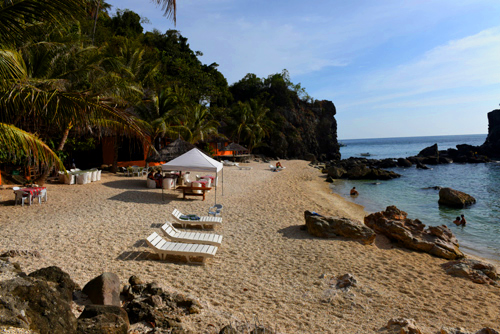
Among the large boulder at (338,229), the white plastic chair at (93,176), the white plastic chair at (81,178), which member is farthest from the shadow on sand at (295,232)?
the white plastic chair at (93,176)

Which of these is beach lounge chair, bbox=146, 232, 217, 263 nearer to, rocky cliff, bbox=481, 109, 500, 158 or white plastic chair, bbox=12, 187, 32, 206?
white plastic chair, bbox=12, 187, 32, 206

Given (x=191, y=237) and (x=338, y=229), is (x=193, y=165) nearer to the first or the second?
(x=191, y=237)

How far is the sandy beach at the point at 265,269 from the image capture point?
4.94m

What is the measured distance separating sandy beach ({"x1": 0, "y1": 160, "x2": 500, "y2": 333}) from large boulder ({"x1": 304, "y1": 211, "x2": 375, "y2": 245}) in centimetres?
30

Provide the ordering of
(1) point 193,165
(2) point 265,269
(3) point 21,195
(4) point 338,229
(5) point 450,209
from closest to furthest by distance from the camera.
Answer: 1. (2) point 265,269
2. (4) point 338,229
3. (3) point 21,195
4. (1) point 193,165
5. (5) point 450,209

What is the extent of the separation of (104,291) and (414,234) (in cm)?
907

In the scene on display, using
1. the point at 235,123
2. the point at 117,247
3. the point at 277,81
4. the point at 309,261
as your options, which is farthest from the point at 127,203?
the point at 277,81

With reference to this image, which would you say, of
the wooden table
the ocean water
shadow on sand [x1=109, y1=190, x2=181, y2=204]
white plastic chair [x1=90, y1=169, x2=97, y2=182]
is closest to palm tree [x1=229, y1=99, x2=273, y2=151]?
the ocean water

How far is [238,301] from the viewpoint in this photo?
5.13m

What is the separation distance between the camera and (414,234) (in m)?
9.87

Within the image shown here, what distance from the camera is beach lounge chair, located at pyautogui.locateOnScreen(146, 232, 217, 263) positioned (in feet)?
21.7

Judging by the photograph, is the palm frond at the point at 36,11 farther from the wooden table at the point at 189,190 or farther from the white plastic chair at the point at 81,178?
the white plastic chair at the point at 81,178

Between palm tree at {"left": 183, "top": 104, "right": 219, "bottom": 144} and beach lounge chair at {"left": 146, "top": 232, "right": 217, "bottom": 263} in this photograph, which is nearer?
beach lounge chair at {"left": 146, "top": 232, "right": 217, "bottom": 263}

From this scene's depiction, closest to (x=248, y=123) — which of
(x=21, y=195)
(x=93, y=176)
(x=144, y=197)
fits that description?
(x=93, y=176)
